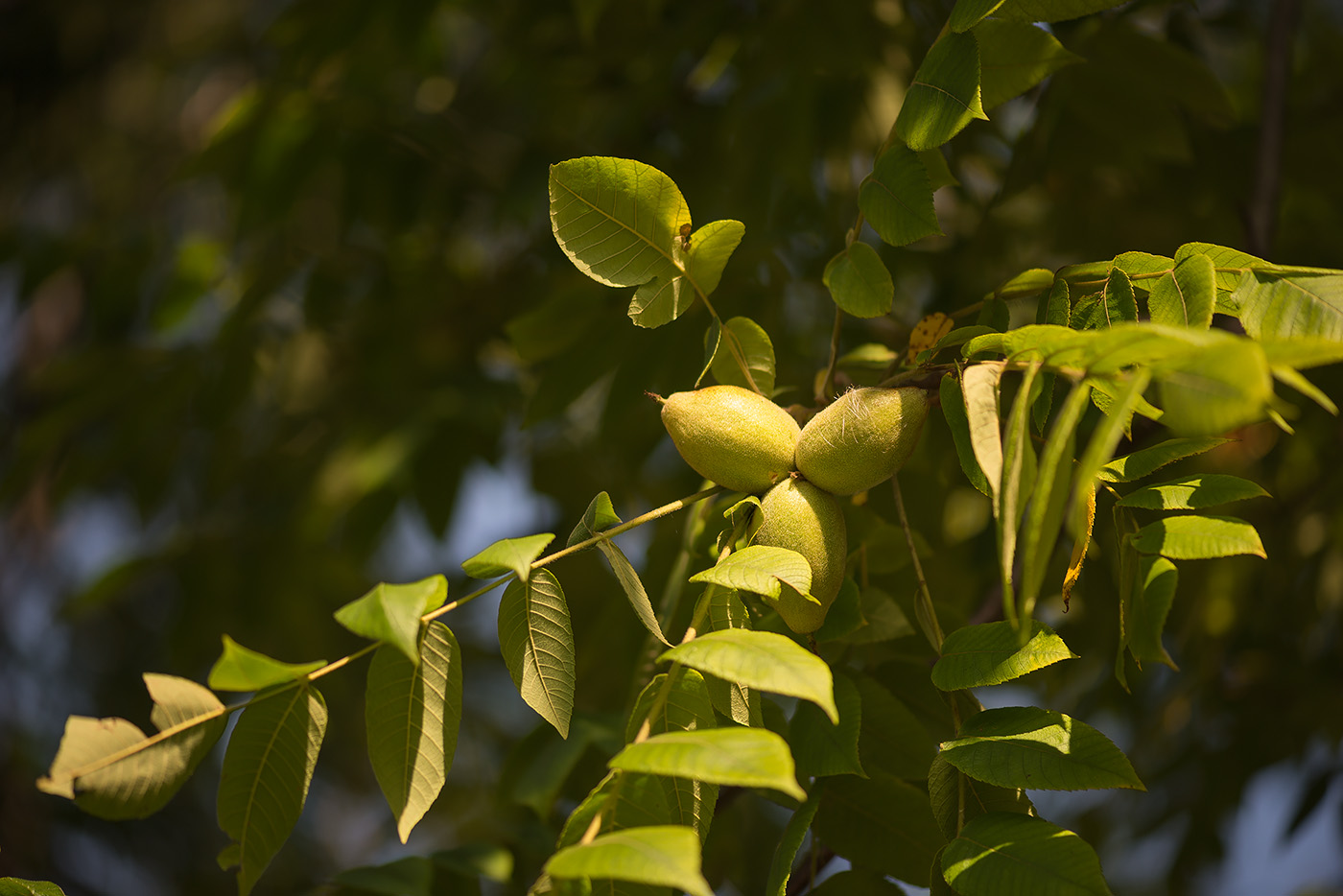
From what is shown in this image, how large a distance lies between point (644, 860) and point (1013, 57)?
828 mm

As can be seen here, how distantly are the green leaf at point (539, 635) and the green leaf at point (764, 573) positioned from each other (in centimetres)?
15

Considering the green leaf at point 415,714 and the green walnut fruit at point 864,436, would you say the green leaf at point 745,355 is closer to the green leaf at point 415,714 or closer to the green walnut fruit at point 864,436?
the green walnut fruit at point 864,436

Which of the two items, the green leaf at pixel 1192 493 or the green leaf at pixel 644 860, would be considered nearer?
the green leaf at pixel 644 860

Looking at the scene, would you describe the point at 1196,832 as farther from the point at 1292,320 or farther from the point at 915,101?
the point at 915,101

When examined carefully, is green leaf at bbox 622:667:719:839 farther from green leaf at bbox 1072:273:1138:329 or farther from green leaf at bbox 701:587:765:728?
green leaf at bbox 1072:273:1138:329

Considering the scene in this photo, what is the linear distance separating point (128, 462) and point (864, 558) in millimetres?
2272

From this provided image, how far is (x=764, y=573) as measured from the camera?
2.26ft

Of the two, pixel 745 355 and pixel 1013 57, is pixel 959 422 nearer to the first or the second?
pixel 745 355

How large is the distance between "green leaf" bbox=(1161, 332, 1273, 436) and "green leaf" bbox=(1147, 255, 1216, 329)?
0.19m

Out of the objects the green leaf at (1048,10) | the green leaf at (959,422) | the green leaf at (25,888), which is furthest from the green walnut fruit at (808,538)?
the green leaf at (25,888)

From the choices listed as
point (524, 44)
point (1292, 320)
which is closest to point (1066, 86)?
point (1292, 320)

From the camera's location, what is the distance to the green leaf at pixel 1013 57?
0.90 metres

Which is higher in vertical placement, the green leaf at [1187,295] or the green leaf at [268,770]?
the green leaf at [1187,295]

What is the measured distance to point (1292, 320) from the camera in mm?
725
